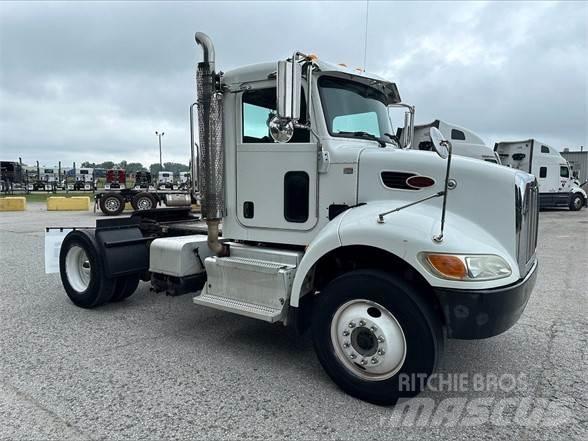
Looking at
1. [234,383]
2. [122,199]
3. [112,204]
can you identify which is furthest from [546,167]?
[234,383]

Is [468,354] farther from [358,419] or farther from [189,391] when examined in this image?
[189,391]

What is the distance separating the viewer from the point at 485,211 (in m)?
3.17

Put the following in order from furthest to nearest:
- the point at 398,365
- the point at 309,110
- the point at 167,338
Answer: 1. the point at 167,338
2. the point at 309,110
3. the point at 398,365

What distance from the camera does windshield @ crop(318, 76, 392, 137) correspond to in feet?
12.7

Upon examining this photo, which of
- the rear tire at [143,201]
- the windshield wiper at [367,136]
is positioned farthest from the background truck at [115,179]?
the windshield wiper at [367,136]

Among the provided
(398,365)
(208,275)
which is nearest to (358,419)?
(398,365)

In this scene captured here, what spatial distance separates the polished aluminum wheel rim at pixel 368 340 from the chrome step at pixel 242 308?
56cm

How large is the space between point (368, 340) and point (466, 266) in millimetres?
906

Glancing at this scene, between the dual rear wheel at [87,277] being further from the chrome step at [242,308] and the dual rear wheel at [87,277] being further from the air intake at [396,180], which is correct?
the air intake at [396,180]

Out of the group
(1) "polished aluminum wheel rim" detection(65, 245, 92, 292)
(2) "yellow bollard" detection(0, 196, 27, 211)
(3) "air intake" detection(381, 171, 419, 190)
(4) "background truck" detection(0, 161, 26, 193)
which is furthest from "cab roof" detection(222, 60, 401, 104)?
(4) "background truck" detection(0, 161, 26, 193)

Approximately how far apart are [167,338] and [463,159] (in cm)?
330

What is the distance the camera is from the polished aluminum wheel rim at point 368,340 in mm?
3137

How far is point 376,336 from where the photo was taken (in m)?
3.17

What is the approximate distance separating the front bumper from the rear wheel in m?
18.3
